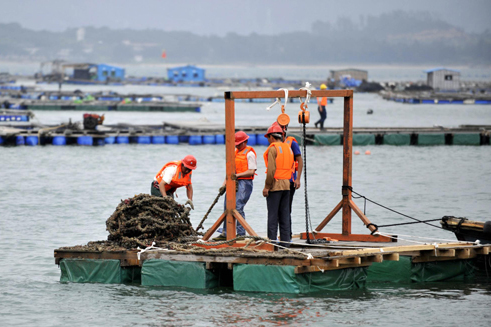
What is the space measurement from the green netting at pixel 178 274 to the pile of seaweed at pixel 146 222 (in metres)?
0.44

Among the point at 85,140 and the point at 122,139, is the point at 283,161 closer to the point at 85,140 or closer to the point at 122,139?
the point at 85,140

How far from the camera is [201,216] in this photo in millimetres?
21406

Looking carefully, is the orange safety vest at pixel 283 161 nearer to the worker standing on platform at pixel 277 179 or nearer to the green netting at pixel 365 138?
the worker standing on platform at pixel 277 179

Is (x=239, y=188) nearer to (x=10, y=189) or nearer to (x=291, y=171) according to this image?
(x=291, y=171)

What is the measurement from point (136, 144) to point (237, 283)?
99.2ft

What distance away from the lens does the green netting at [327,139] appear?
132 ft

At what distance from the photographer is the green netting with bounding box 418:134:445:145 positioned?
1667 inches

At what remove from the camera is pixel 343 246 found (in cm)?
1329

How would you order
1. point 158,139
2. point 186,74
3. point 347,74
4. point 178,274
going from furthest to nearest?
point 186,74 → point 347,74 → point 158,139 → point 178,274

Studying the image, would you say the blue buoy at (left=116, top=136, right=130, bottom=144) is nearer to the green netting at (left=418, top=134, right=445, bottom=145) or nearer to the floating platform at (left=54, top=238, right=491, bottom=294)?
the green netting at (left=418, top=134, right=445, bottom=145)

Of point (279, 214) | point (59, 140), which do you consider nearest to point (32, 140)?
point (59, 140)

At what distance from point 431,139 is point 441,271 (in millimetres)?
29590

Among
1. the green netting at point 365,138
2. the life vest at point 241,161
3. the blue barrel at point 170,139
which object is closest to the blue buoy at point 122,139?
the blue barrel at point 170,139

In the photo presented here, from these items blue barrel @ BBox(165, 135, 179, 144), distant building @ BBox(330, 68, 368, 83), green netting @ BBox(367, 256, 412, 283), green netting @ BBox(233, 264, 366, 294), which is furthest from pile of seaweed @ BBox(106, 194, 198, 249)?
distant building @ BBox(330, 68, 368, 83)
